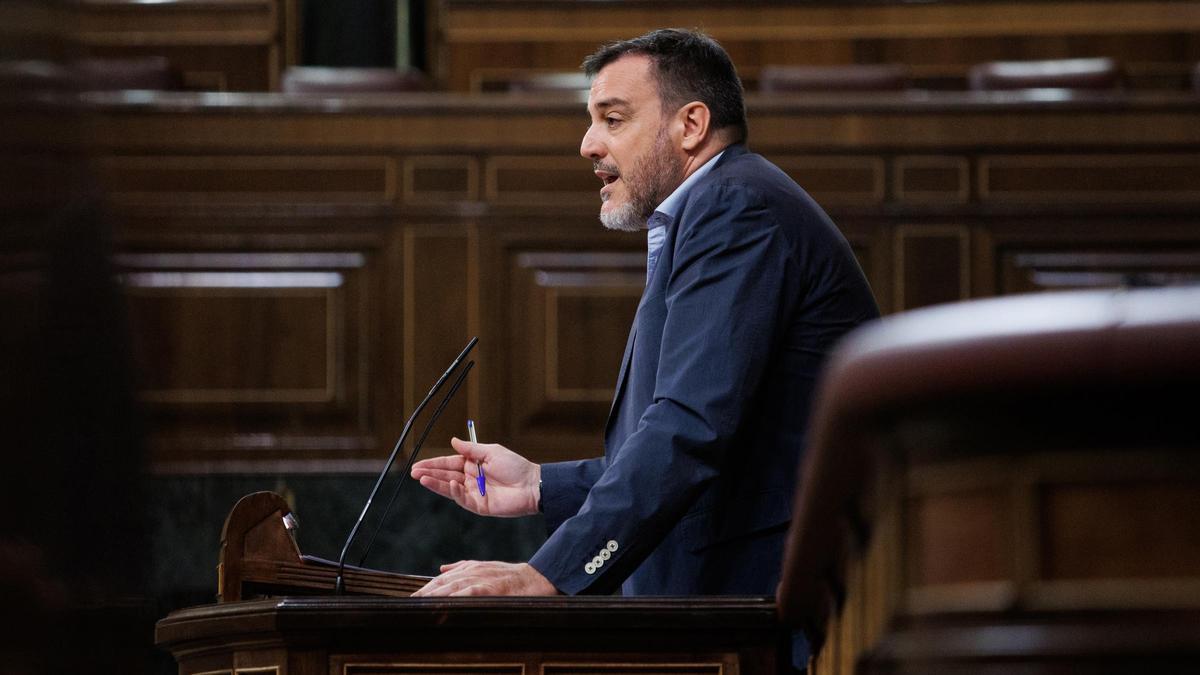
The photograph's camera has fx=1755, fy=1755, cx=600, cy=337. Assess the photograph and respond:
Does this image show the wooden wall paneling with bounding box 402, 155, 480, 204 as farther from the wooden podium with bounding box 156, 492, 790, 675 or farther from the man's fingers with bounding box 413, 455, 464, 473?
the wooden podium with bounding box 156, 492, 790, 675

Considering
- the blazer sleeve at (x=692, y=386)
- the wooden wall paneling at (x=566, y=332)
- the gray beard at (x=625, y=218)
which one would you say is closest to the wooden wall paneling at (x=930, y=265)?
the wooden wall paneling at (x=566, y=332)

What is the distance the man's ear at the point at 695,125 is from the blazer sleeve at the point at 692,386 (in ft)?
0.76

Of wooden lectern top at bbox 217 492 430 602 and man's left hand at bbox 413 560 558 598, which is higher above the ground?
man's left hand at bbox 413 560 558 598

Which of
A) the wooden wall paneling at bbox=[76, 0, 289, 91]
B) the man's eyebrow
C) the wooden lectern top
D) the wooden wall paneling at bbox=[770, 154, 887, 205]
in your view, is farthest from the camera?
the wooden wall paneling at bbox=[76, 0, 289, 91]

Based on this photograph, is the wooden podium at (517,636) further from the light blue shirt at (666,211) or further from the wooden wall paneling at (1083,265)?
the wooden wall paneling at (1083,265)

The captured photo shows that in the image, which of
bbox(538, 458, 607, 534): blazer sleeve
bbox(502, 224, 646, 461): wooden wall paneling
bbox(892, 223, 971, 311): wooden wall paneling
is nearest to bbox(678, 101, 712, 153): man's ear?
bbox(538, 458, 607, 534): blazer sleeve

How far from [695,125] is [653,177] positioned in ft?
0.27

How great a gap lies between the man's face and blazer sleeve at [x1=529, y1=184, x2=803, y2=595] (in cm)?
24

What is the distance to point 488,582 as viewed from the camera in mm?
1620

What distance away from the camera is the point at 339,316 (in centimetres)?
411

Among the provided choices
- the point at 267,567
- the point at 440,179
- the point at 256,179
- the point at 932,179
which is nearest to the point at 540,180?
the point at 440,179

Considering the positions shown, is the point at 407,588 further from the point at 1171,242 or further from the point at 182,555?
the point at 1171,242

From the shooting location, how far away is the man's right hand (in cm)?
210

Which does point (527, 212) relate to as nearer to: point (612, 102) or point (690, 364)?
point (612, 102)
